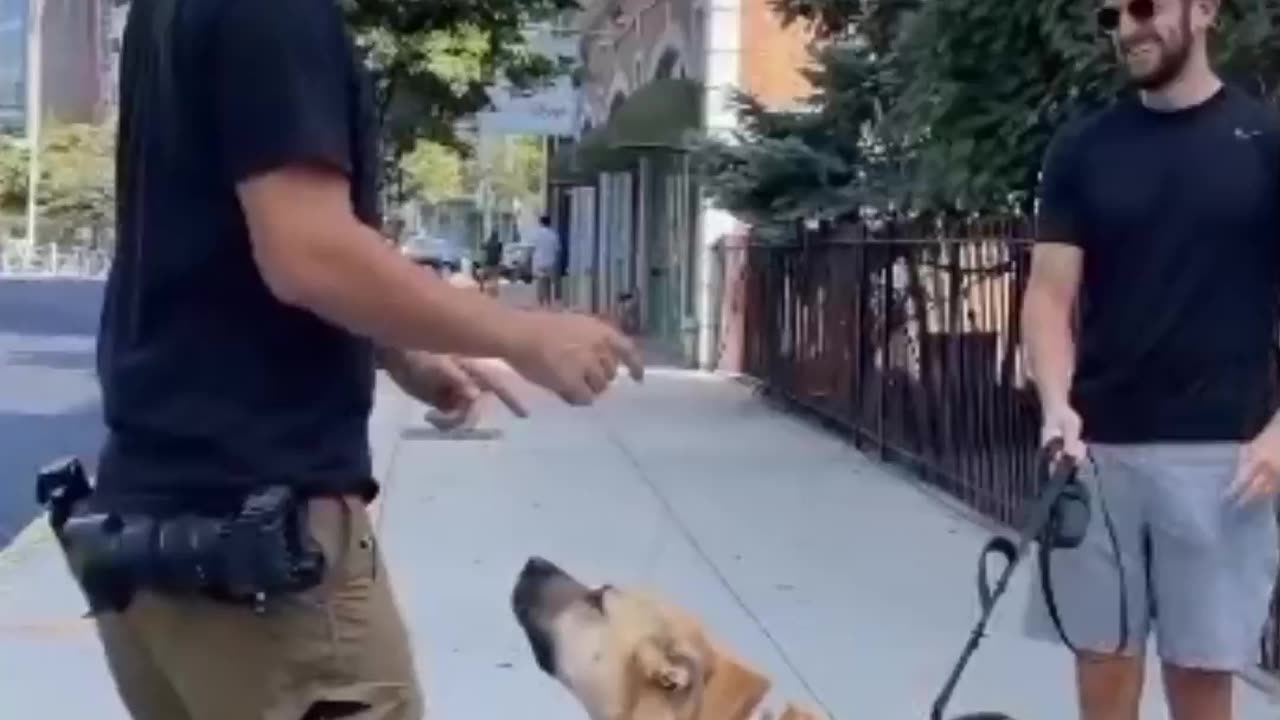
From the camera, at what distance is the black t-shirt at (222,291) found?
2898mm

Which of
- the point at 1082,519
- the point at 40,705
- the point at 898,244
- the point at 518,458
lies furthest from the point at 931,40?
the point at 1082,519

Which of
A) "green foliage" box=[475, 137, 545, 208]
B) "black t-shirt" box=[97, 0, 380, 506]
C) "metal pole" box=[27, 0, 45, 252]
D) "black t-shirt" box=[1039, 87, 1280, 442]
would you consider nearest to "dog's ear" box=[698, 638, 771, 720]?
"black t-shirt" box=[97, 0, 380, 506]

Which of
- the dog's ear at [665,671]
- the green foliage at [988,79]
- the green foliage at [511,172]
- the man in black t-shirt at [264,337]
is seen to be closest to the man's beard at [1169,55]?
the dog's ear at [665,671]

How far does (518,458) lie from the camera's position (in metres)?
16.0

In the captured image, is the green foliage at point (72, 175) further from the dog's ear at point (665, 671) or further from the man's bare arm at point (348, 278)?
the man's bare arm at point (348, 278)

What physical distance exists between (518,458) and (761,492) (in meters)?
2.28

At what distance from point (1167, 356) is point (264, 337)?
94.8 inches

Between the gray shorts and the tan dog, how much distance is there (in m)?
1.46

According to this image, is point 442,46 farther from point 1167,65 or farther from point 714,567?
point 1167,65

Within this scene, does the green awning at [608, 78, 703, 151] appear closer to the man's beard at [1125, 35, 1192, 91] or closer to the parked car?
the parked car

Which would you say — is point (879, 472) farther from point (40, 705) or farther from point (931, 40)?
point (40, 705)

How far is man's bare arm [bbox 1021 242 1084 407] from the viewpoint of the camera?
16.5ft

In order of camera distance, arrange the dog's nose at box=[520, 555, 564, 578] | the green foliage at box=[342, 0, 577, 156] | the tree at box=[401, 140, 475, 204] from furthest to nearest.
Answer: the tree at box=[401, 140, 475, 204] < the green foliage at box=[342, 0, 577, 156] < the dog's nose at box=[520, 555, 564, 578]

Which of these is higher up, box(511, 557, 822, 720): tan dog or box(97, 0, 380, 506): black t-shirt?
box(97, 0, 380, 506): black t-shirt
